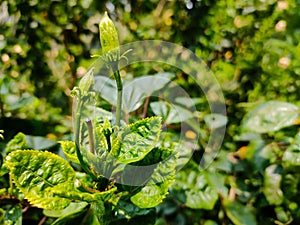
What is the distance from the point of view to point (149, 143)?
51cm

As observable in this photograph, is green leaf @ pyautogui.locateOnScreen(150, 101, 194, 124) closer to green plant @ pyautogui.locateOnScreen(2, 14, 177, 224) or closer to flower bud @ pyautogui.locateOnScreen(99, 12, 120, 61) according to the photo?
green plant @ pyautogui.locateOnScreen(2, 14, 177, 224)

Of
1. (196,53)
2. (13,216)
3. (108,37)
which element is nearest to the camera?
(108,37)

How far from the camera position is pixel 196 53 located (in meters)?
1.10

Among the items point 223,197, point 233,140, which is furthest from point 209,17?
point 223,197

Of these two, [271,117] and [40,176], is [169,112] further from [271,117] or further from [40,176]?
[40,176]

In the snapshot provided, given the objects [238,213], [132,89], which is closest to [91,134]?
[132,89]

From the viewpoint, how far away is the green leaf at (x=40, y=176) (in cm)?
51

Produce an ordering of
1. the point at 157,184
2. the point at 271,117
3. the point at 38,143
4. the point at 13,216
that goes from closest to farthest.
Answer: the point at 157,184 → the point at 13,216 → the point at 38,143 → the point at 271,117

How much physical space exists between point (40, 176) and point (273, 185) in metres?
0.59

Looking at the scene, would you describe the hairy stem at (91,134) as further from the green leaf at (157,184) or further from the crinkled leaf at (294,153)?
the crinkled leaf at (294,153)

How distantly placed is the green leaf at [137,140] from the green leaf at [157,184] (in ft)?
0.13

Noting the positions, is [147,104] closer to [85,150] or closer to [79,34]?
[85,150]

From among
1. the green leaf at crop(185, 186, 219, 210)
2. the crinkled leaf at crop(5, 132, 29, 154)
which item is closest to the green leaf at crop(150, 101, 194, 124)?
the green leaf at crop(185, 186, 219, 210)

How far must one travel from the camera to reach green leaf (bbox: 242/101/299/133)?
0.89 m
